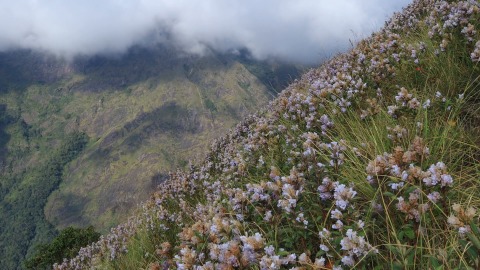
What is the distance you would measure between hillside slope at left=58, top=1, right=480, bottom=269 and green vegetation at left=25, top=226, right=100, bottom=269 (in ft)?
64.3

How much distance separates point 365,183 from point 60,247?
1079 inches

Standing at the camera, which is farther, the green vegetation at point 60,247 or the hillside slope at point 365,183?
the green vegetation at point 60,247

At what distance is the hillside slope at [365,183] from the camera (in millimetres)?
3008

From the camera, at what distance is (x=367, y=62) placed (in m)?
8.09

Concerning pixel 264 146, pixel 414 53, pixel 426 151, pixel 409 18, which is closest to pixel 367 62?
pixel 414 53

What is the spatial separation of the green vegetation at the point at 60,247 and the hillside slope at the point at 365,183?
19.6 metres

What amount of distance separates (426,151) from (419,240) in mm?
779

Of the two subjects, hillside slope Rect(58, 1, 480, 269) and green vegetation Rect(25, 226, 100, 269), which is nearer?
hillside slope Rect(58, 1, 480, 269)

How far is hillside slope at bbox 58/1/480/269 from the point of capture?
3008mm

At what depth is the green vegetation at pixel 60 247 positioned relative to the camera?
25500mm

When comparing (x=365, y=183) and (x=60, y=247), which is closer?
(x=365, y=183)

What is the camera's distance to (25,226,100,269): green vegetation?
25.5m

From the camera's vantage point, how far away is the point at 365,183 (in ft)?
13.6

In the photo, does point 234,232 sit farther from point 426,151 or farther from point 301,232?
point 426,151
